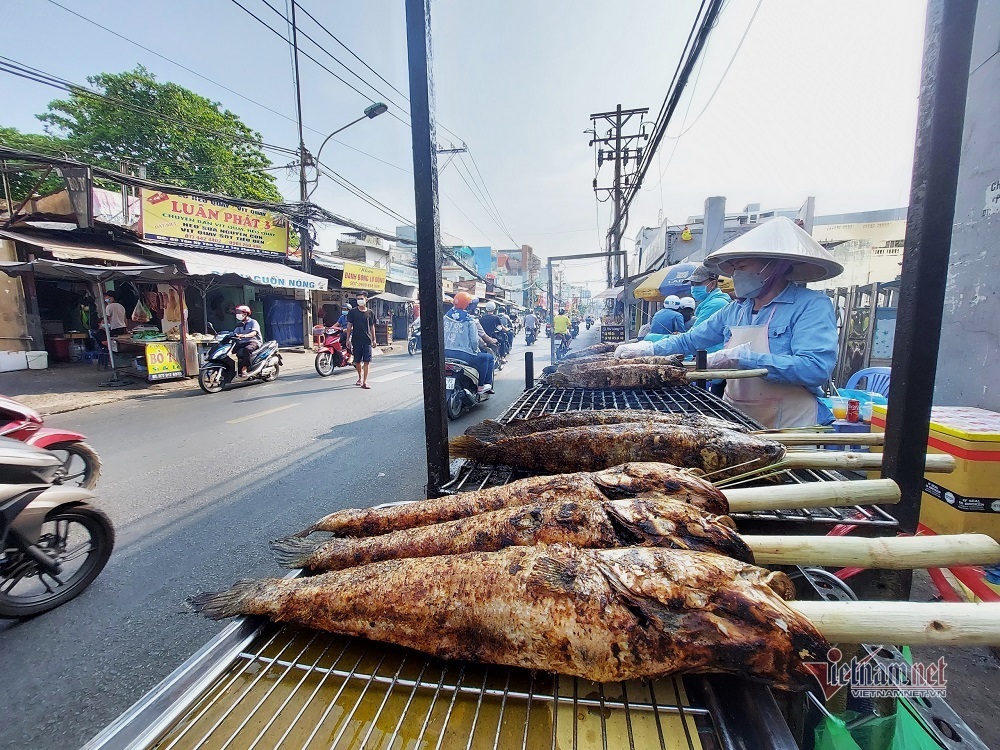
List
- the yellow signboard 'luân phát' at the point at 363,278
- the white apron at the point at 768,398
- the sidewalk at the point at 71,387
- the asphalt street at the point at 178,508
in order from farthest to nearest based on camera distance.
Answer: the yellow signboard 'luân phát' at the point at 363,278, the sidewalk at the point at 71,387, the white apron at the point at 768,398, the asphalt street at the point at 178,508

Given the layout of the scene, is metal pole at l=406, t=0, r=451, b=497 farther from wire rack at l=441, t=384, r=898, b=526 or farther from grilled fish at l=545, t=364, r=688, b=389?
grilled fish at l=545, t=364, r=688, b=389

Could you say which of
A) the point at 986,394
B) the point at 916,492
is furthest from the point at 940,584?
the point at 986,394

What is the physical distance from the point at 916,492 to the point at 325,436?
256 inches

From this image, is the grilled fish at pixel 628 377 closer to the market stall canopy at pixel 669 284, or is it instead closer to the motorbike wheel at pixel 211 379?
the market stall canopy at pixel 669 284

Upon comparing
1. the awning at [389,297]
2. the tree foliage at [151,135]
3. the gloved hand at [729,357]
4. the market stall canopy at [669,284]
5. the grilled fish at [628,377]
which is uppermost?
the tree foliage at [151,135]

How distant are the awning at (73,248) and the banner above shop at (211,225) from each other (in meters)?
1.06

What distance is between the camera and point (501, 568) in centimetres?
111

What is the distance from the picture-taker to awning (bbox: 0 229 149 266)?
33.9 feet

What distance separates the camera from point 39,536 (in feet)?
8.98

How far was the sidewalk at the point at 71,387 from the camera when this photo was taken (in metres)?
8.27

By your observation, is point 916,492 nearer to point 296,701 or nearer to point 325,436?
point 296,701

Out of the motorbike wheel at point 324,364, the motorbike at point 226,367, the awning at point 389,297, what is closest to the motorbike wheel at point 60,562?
the motorbike at point 226,367

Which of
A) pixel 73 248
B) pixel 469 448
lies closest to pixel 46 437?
pixel 469 448

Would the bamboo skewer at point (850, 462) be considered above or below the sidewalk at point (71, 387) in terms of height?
above
